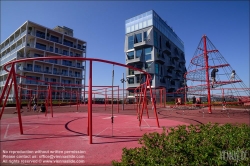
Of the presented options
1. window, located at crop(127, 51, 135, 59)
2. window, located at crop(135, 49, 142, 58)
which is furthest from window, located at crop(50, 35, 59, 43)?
window, located at crop(135, 49, 142, 58)

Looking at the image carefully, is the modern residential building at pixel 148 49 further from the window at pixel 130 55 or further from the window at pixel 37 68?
the window at pixel 37 68

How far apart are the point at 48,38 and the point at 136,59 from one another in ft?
94.0

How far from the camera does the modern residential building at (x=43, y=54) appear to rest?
1624 inches

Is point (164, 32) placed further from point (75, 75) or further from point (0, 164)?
point (0, 164)

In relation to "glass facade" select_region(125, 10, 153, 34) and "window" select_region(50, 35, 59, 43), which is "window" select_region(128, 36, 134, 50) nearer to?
"glass facade" select_region(125, 10, 153, 34)

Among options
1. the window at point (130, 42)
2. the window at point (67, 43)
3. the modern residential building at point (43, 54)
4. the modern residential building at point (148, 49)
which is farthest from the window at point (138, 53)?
the window at point (67, 43)

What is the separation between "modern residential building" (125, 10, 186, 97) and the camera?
44.0 meters

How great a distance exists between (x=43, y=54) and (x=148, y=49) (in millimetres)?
32288

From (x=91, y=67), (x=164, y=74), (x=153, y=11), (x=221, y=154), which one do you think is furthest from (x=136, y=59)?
(x=221, y=154)

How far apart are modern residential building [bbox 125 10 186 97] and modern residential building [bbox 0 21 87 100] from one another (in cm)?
1809

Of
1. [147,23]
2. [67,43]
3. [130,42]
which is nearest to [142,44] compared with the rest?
[130,42]

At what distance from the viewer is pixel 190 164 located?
2.79 m

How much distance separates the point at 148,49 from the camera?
4500cm

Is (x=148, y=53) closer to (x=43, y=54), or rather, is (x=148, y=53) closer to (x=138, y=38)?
(x=138, y=38)
